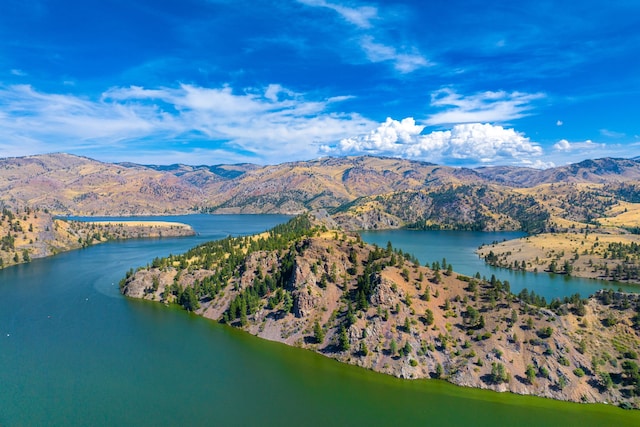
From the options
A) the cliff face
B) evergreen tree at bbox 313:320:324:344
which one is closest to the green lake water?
the cliff face

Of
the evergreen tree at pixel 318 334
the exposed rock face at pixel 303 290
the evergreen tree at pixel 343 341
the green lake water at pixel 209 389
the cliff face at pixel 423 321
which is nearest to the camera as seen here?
the green lake water at pixel 209 389

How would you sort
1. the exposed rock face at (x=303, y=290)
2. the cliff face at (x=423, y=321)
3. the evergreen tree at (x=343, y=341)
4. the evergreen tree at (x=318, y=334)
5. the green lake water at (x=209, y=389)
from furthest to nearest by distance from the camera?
the exposed rock face at (x=303, y=290), the evergreen tree at (x=318, y=334), the evergreen tree at (x=343, y=341), the cliff face at (x=423, y=321), the green lake water at (x=209, y=389)

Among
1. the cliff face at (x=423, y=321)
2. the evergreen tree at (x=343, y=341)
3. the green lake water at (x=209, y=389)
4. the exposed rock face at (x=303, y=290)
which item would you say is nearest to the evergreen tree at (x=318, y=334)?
the cliff face at (x=423, y=321)

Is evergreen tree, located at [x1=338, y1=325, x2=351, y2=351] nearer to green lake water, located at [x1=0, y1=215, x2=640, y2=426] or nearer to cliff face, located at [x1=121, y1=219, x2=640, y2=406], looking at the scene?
cliff face, located at [x1=121, y1=219, x2=640, y2=406]

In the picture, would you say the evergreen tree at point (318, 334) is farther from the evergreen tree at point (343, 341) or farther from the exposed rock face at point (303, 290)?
the exposed rock face at point (303, 290)

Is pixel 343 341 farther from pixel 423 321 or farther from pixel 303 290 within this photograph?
pixel 303 290

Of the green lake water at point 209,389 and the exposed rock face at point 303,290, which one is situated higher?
the exposed rock face at point 303,290
